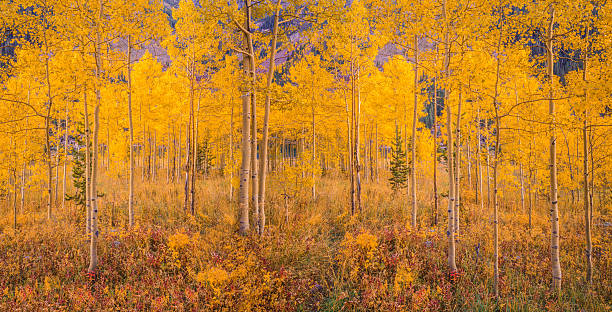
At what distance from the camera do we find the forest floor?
504cm

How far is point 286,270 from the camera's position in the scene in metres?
5.97

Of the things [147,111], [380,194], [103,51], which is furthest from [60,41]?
[380,194]

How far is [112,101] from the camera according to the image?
48.4 ft

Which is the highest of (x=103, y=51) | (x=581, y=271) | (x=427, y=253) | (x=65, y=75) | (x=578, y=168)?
(x=103, y=51)

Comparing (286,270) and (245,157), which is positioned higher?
(245,157)

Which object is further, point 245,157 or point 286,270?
point 245,157

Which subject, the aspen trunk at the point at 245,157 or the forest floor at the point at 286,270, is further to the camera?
the aspen trunk at the point at 245,157

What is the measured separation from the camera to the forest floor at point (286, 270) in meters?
5.04

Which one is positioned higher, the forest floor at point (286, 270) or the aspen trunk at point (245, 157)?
the aspen trunk at point (245, 157)

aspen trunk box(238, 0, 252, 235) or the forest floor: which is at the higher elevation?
aspen trunk box(238, 0, 252, 235)

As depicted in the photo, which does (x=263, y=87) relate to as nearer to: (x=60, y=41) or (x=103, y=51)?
(x=103, y=51)

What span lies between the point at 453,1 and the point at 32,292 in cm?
1116

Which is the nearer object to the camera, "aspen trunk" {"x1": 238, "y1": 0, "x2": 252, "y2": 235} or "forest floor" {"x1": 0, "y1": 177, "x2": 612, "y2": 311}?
"forest floor" {"x1": 0, "y1": 177, "x2": 612, "y2": 311}

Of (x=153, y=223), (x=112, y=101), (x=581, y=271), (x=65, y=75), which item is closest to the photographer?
(x=65, y=75)
